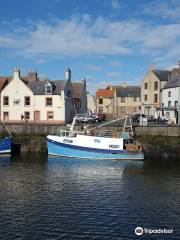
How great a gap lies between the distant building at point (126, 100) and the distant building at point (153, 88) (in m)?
24.0

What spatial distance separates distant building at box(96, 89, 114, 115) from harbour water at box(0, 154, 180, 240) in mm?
73144

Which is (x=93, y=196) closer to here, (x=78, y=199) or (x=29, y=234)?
(x=78, y=199)

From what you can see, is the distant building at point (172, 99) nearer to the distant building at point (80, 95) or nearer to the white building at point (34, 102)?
the distant building at point (80, 95)

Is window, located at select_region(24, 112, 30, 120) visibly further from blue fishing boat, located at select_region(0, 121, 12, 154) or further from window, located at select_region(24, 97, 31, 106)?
blue fishing boat, located at select_region(0, 121, 12, 154)

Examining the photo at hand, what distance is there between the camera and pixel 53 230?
2262 centimetres

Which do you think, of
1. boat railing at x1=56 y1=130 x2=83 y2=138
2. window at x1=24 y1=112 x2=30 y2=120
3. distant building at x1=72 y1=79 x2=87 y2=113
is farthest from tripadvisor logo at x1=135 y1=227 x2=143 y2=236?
distant building at x1=72 y1=79 x2=87 y2=113

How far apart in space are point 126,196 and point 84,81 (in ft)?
190

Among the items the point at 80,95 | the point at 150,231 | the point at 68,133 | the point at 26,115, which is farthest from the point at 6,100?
the point at 150,231

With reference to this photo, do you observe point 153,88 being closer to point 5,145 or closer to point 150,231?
point 5,145

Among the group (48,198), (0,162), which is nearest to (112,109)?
(0,162)

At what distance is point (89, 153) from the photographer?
165 ft

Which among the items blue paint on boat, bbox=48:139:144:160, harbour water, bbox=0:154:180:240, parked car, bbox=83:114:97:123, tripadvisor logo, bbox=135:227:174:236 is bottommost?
tripadvisor logo, bbox=135:227:174:236

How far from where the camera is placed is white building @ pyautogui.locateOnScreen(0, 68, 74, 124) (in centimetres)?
6781

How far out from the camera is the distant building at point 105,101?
389 ft
